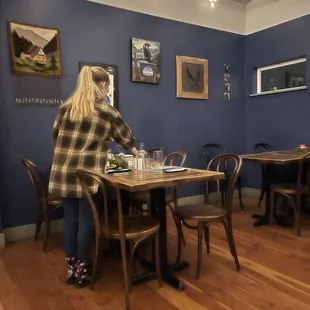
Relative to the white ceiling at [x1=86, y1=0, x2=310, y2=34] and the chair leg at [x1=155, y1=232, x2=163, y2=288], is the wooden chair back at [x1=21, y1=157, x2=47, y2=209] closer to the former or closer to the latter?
the chair leg at [x1=155, y1=232, x2=163, y2=288]

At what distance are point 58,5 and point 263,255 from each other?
316cm

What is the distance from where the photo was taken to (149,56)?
3822 millimetres

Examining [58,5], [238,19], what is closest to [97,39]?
[58,5]

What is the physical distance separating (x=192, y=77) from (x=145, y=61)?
0.77 meters

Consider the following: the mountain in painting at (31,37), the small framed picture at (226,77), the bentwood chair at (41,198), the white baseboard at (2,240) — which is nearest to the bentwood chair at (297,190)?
the small framed picture at (226,77)

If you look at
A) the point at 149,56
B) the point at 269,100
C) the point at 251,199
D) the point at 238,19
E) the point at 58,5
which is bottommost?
the point at 251,199

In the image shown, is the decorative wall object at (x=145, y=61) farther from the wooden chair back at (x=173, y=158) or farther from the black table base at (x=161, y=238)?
the black table base at (x=161, y=238)

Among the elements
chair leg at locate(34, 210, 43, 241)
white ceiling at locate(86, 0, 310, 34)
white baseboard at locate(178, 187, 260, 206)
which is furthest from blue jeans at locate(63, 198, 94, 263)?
white ceiling at locate(86, 0, 310, 34)

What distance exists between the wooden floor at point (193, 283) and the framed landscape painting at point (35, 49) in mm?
1754

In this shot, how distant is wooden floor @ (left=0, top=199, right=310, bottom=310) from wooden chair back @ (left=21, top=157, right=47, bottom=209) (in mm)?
445

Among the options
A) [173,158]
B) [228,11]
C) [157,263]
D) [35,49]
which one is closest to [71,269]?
[157,263]

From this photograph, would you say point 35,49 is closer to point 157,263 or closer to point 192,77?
point 192,77

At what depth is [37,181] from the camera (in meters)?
2.84

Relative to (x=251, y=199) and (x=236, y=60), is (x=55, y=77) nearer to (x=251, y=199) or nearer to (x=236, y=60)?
(x=236, y=60)
